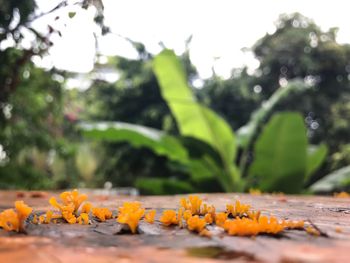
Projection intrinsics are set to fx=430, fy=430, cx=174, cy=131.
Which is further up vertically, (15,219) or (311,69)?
(311,69)

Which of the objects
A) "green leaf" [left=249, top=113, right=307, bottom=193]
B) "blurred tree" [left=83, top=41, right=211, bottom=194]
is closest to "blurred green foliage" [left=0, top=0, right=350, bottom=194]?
"blurred tree" [left=83, top=41, right=211, bottom=194]

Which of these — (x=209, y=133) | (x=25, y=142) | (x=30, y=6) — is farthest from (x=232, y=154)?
(x=30, y=6)

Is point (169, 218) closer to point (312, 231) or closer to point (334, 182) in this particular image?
point (312, 231)

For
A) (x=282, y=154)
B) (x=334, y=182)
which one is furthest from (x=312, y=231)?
(x=334, y=182)

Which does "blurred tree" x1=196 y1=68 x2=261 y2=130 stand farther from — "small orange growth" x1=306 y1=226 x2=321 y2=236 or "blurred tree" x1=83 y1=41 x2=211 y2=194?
"small orange growth" x1=306 y1=226 x2=321 y2=236

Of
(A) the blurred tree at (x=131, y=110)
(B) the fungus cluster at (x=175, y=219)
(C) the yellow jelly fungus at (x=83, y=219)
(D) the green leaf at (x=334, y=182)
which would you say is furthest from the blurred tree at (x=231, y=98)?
(C) the yellow jelly fungus at (x=83, y=219)
